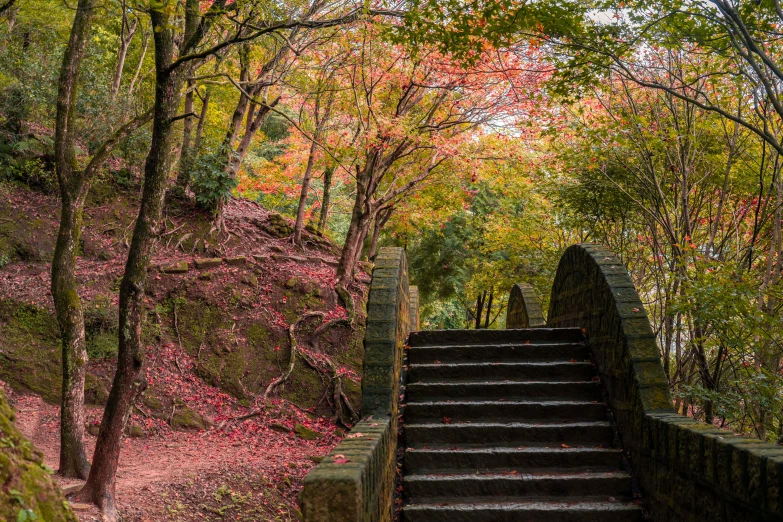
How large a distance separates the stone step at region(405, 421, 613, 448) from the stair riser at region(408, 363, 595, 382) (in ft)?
2.59

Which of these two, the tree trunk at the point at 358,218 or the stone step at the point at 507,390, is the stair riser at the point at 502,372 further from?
the tree trunk at the point at 358,218

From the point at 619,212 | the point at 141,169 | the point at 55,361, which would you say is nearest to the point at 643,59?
the point at 619,212

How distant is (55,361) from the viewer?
9820 millimetres

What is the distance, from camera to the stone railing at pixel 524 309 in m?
10.4

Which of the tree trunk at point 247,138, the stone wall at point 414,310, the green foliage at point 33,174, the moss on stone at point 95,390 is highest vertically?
the tree trunk at point 247,138

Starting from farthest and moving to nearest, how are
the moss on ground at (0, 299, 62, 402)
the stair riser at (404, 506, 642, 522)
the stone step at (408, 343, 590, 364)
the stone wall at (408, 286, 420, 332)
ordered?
the stone wall at (408, 286, 420, 332), the moss on ground at (0, 299, 62, 402), the stone step at (408, 343, 590, 364), the stair riser at (404, 506, 642, 522)

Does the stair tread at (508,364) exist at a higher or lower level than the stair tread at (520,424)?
higher

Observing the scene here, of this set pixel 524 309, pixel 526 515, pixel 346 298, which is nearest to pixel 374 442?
pixel 526 515

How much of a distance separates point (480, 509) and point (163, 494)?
14.7 feet

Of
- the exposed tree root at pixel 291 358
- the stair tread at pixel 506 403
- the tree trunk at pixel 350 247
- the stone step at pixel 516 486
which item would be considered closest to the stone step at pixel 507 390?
the stair tread at pixel 506 403

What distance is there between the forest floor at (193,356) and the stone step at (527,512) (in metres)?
3.71

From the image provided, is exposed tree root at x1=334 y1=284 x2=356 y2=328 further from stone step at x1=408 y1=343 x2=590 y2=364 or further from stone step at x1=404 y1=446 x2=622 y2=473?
stone step at x1=404 y1=446 x2=622 y2=473

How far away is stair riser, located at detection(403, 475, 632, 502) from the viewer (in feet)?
15.5

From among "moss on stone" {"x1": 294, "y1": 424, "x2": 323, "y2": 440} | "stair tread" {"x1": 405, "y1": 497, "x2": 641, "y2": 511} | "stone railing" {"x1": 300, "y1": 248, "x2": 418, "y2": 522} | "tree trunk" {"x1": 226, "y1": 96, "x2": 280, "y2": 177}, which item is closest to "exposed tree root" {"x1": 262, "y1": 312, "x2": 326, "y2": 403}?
"moss on stone" {"x1": 294, "y1": 424, "x2": 323, "y2": 440}
